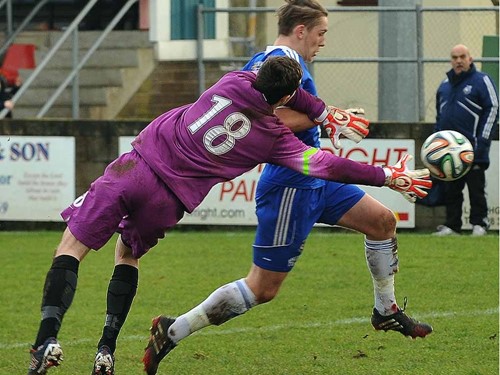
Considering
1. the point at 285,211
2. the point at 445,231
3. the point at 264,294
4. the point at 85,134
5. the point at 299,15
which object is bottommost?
the point at 445,231

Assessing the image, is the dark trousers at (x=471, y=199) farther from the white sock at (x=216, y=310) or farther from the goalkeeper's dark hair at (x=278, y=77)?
the goalkeeper's dark hair at (x=278, y=77)

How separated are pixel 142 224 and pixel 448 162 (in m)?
1.71

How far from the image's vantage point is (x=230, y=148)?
6.53 metres

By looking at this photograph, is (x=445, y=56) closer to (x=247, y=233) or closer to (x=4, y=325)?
(x=247, y=233)

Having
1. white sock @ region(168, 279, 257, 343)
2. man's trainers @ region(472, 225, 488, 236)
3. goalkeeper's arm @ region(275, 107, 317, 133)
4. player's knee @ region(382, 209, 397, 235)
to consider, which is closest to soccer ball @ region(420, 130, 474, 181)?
player's knee @ region(382, 209, 397, 235)

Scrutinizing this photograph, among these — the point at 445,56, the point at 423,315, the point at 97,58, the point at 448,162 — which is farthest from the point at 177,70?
the point at 448,162

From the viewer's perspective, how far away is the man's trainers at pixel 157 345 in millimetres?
6984

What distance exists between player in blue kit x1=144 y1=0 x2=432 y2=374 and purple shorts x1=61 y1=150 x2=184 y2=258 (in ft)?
2.14

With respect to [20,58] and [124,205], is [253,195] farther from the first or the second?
[124,205]

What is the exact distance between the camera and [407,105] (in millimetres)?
16031

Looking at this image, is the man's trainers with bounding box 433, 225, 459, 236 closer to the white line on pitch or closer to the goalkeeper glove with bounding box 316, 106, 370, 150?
the white line on pitch

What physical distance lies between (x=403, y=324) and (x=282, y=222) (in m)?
1.04

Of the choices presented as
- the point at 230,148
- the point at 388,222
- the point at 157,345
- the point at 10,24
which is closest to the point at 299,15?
the point at 230,148

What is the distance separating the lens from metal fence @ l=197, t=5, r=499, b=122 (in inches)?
632
